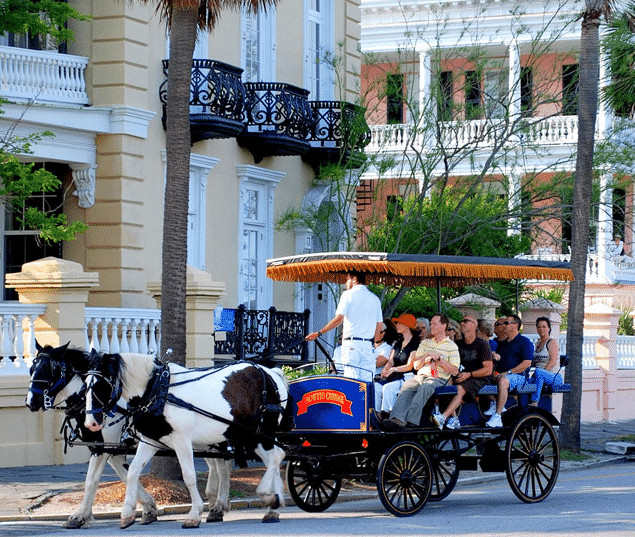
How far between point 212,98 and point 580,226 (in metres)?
6.73

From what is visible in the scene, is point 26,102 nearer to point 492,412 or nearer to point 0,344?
point 0,344

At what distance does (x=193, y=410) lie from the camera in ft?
38.9

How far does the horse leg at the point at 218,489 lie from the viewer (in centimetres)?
1237

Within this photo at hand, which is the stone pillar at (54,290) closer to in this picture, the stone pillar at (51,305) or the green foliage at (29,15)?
the stone pillar at (51,305)

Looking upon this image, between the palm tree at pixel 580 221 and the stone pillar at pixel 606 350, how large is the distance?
22.2ft

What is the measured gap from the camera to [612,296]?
3878 cm

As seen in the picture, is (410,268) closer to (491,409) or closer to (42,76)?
(491,409)

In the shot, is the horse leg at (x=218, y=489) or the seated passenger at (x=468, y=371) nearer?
the horse leg at (x=218, y=489)

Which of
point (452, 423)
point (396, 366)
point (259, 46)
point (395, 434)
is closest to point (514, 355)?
point (396, 366)

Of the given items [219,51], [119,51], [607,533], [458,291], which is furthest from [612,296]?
[607,533]

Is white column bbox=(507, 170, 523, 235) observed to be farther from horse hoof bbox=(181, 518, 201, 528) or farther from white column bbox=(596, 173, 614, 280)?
horse hoof bbox=(181, 518, 201, 528)

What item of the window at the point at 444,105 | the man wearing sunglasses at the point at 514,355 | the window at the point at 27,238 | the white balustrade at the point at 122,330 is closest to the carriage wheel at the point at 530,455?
the man wearing sunglasses at the point at 514,355

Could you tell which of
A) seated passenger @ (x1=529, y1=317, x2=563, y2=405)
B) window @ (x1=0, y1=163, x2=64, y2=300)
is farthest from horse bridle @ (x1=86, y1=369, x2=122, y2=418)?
window @ (x1=0, y1=163, x2=64, y2=300)

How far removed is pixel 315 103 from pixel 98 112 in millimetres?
5945
